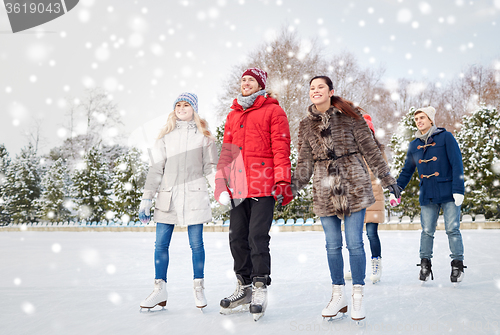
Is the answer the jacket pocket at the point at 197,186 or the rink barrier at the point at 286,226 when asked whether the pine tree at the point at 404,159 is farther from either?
the jacket pocket at the point at 197,186

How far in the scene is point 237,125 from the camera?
2908 mm

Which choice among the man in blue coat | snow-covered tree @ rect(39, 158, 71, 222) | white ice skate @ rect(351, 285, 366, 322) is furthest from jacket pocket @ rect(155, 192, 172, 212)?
snow-covered tree @ rect(39, 158, 71, 222)

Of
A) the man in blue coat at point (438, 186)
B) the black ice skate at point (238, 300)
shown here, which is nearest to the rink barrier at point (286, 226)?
the black ice skate at point (238, 300)

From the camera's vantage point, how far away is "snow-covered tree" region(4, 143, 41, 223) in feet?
67.9

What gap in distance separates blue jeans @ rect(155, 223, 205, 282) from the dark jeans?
257 millimetres

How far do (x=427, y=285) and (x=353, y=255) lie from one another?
54.1 inches

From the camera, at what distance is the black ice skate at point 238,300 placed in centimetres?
260

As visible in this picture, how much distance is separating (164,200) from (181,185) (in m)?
0.17

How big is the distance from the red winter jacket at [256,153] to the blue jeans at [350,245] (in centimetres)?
46

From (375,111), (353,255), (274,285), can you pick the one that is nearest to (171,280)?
(274,285)

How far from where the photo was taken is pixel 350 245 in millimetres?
2535

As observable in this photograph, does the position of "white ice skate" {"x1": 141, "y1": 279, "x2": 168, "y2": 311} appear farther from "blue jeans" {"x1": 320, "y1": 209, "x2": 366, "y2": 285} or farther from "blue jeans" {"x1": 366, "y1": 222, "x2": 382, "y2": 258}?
"blue jeans" {"x1": 366, "y1": 222, "x2": 382, "y2": 258}

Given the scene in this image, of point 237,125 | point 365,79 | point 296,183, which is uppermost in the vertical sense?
point 365,79

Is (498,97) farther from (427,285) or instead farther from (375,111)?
(427,285)
